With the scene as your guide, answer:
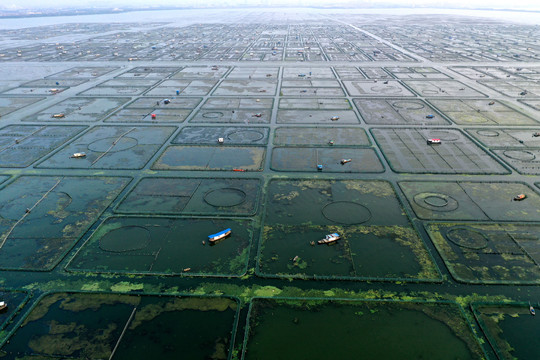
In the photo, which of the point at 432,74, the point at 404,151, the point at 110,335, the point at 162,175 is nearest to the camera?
the point at 110,335

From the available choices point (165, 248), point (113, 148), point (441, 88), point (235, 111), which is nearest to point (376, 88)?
point (441, 88)

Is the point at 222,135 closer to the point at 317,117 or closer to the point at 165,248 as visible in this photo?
the point at 317,117

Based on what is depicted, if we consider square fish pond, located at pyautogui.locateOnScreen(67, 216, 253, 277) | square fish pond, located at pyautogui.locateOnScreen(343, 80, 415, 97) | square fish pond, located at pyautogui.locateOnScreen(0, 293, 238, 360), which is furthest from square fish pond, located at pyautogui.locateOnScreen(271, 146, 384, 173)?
square fish pond, located at pyautogui.locateOnScreen(343, 80, 415, 97)

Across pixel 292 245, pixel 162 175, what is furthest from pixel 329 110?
pixel 292 245

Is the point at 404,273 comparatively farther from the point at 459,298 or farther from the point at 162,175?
the point at 162,175

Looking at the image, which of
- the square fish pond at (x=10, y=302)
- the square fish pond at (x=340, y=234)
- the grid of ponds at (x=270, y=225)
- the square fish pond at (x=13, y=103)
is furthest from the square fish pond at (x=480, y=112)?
the square fish pond at (x=13, y=103)

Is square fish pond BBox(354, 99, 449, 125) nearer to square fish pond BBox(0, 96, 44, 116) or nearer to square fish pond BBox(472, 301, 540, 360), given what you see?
Result: square fish pond BBox(472, 301, 540, 360)
